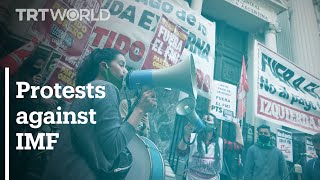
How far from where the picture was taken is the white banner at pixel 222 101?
14.8 ft

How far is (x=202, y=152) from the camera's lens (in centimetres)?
370

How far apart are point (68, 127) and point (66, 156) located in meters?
0.22

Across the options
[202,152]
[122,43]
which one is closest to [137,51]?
[122,43]

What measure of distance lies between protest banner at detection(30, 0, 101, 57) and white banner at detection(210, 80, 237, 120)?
7.92 ft

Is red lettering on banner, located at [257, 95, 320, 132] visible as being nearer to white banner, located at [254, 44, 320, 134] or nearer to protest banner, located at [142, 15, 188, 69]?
white banner, located at [254, 44, 320, 134]

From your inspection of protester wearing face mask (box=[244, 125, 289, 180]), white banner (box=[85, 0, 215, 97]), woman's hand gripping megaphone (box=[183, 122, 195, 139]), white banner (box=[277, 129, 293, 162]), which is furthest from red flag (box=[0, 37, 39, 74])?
white banner (box=[277, 129, 293, 162])

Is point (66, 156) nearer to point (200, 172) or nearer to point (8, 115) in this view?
point (8, 115)

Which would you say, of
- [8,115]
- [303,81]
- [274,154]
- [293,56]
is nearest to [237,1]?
[293,56]

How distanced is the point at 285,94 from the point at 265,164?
1.41 meters

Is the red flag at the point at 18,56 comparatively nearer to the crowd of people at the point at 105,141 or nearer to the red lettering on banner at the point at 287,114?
the crowd of people at the point at 105,141

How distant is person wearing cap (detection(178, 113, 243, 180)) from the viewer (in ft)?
11.7

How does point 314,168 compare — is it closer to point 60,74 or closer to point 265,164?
point 265,164

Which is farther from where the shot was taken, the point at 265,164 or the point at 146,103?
the point at 265,164

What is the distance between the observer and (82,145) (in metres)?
1.89
